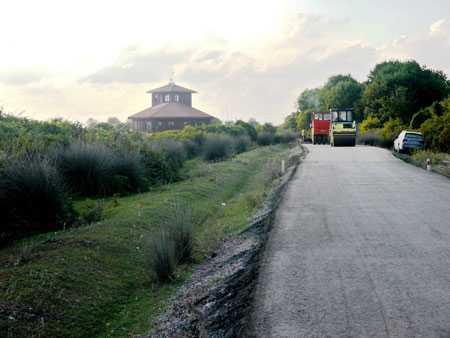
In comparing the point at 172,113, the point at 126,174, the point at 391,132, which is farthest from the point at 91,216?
the point at 172,113

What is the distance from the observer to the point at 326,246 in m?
9.25

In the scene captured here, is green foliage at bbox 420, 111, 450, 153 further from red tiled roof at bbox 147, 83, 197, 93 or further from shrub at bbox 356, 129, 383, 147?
red tiled roof at bbox 147, 83, 197, 93

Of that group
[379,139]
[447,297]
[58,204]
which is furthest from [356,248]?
[379,139]

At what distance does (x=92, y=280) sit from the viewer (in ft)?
28.6

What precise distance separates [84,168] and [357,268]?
11.2m

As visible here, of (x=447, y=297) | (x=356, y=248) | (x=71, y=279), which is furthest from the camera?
(x=356, y=248)

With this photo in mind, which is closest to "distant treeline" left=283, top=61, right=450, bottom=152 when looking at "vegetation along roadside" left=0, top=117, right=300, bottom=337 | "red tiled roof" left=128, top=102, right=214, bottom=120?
"red tiled roof" left=128, top=102, right=214, bottom=120

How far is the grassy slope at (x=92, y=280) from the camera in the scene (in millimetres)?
7040

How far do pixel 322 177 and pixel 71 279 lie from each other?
1376cm

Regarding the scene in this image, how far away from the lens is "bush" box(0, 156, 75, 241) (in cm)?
1178

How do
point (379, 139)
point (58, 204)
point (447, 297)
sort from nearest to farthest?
1. point (447, 297)
2. point (58, 204)
3. point (379, 139)

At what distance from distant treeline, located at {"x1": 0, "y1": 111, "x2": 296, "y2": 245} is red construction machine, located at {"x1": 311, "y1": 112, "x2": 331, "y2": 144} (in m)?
23.7

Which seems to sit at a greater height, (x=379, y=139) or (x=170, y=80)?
(x=170, y=80)

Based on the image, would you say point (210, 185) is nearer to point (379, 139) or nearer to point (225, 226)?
point (225, 226)
